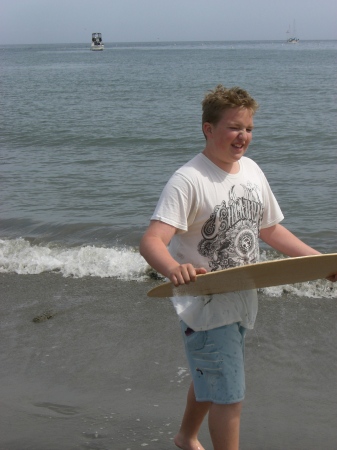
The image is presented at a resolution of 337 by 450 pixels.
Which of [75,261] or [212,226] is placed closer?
[212,226]

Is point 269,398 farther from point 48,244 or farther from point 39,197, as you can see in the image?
point 39,197

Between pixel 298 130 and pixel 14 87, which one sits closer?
pixel 298 130

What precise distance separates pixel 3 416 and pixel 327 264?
1.91 meters

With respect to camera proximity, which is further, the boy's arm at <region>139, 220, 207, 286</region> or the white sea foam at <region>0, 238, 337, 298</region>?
the white sea foam at <region>0, 238, 337, 298</region>

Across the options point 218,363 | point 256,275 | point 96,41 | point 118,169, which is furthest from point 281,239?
point 96,41

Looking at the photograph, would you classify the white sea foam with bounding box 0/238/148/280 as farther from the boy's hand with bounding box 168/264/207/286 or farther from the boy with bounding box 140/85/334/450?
the boy's hand with bounding box 168/264/207/286

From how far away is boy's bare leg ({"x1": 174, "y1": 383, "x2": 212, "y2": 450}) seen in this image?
297 centimetres

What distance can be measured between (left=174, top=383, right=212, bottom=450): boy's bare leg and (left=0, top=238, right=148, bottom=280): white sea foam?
2.97m

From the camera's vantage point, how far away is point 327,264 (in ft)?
8.34

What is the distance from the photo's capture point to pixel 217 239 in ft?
8.95

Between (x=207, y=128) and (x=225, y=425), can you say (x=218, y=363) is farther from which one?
(x=207, y=128)

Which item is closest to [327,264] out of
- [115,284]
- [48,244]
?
[115,284]

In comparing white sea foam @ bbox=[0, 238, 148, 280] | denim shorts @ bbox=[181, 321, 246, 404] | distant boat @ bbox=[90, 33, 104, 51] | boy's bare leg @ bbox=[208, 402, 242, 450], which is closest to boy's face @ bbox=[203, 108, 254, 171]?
denim shorts @ bbox=[181, 321, 246, 404]

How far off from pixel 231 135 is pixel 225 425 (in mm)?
1118
